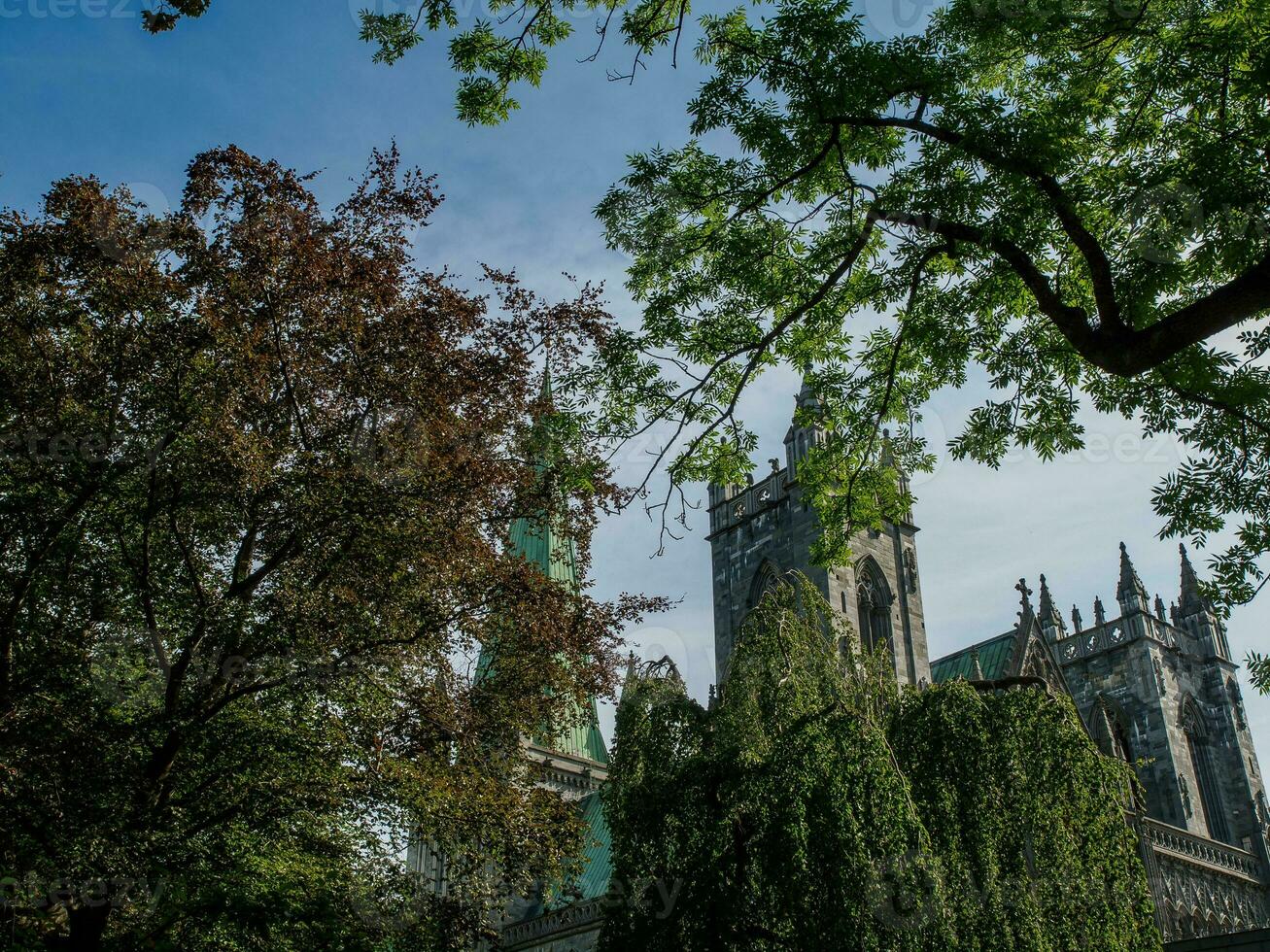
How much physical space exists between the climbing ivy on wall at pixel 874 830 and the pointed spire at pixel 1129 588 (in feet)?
84.3

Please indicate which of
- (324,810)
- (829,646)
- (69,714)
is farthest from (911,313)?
(69,714)

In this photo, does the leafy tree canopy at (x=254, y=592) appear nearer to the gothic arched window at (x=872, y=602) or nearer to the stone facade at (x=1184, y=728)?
the gothic arched window at (x=872, y=602)

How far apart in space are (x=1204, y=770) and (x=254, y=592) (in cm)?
3323

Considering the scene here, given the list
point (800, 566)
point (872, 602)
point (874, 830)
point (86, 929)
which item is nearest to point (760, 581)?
point (800, 566)

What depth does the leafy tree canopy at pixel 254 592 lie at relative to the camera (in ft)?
35.6

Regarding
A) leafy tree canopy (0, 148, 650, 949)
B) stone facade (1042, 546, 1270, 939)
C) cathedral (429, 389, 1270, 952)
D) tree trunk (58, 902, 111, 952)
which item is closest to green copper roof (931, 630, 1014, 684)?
cathedral (429, 389, 1270, 952)

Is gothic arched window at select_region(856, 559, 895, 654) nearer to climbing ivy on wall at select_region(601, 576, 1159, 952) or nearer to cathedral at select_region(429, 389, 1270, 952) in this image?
cathedral at select_region(429, 389, 1270, 952)

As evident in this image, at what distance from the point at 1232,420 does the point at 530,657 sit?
26.2ft

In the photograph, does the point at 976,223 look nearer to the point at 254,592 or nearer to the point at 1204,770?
the point at 254,592

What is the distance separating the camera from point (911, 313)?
397 inches

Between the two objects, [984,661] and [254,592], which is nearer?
[254,592]

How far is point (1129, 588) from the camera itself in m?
36.5

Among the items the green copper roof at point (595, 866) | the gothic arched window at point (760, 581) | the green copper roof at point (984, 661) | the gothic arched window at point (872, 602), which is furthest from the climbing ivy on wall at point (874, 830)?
the green copper roof at point (984, 661)

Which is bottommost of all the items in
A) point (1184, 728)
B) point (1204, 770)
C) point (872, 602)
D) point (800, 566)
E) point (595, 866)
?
point (595, 866)
